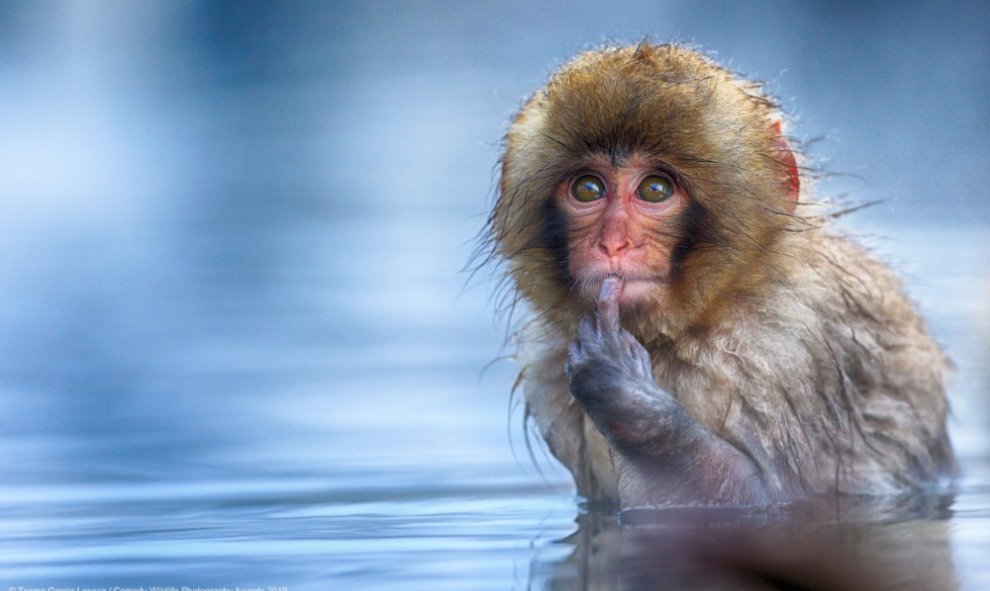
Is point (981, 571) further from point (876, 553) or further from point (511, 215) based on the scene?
point (511, 215)

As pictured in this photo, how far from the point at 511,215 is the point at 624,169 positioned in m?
0.45

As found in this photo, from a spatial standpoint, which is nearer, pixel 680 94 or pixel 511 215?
pixel 680 94

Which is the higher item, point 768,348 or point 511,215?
point 511,215

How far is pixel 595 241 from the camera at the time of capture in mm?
4383

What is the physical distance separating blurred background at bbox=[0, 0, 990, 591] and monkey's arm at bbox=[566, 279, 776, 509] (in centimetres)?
23

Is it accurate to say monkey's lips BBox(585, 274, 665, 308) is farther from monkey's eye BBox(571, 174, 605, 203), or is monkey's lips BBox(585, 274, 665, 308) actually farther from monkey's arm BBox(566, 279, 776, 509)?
monkey's eye BBox(571, 174, 605, 203)

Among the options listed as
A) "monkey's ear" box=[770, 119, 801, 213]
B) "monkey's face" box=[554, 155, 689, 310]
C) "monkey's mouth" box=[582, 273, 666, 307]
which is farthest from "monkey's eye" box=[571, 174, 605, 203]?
"monkey's ear" box=[770, 119, 801, 213]

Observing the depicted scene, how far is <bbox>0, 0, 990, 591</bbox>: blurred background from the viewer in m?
4.45

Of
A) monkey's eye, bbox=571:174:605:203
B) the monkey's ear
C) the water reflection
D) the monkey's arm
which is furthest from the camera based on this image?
the monkey's ear

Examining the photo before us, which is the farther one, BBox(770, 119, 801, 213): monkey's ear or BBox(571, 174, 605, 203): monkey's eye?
BBox(770, 119, 801, 213): monkey's ear

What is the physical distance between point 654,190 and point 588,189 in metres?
0.16

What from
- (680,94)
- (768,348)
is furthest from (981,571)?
(680,94)

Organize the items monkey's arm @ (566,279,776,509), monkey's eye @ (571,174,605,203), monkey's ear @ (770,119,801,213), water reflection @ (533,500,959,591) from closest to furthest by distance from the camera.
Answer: water reflection @ (533,500,959,591), monkey's arm @ (566,279,776,509), monkey's eye @ (571,174,605,203), monkey's ear @ (770,119,801,213)

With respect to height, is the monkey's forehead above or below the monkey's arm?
above
